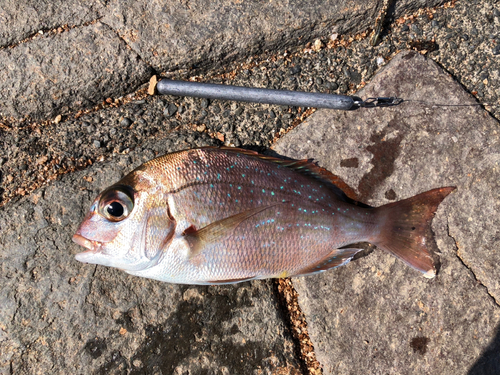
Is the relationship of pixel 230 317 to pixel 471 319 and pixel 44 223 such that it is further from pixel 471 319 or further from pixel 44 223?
pixel 471 319

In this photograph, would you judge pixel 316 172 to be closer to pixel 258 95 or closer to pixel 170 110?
pixel 258 95

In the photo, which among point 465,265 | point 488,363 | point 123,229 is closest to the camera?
point 123,229

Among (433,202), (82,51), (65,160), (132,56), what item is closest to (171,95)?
(132,56)

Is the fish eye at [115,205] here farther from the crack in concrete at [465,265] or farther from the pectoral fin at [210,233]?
the crack in concrete at [465,265]

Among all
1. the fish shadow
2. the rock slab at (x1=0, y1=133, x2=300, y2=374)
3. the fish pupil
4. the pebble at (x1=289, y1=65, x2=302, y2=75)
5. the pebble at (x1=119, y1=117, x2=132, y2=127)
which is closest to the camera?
the fish pupil

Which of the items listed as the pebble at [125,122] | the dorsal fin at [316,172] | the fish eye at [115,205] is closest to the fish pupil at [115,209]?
the fish eye at [115,205]

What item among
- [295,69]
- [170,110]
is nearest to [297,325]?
[170,110]

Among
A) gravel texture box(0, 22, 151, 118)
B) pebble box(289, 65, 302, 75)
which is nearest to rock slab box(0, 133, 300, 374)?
gravel texture box(0, 22, 151, 118)

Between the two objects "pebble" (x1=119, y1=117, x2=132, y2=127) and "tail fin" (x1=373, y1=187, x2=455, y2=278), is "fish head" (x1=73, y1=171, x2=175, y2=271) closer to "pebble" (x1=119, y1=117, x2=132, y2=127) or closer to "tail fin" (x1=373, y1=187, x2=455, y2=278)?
"pebble" (x1=119, y1=117, x2=132, y2=127)
